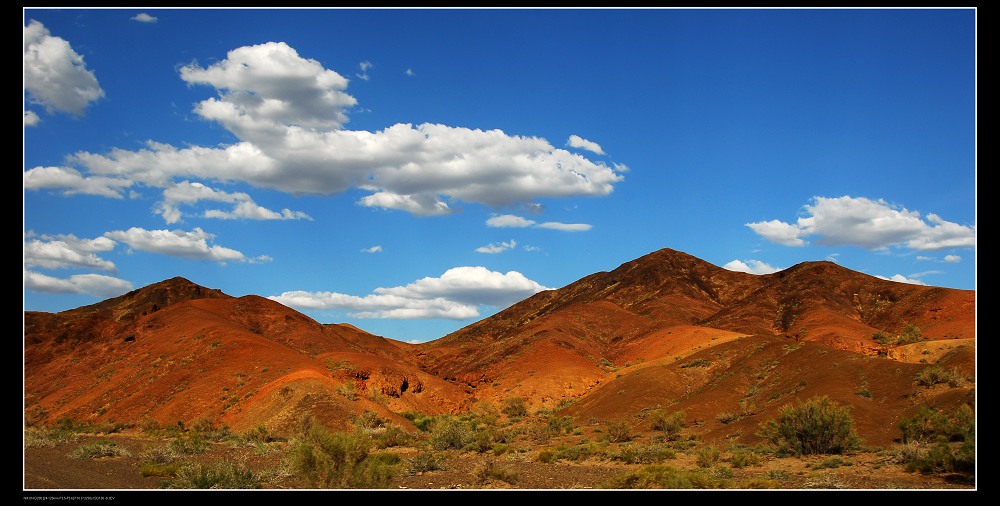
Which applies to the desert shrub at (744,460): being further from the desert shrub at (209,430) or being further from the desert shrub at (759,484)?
the desert shrub at (209,430)

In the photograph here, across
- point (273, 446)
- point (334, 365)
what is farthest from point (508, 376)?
point (273, 446)

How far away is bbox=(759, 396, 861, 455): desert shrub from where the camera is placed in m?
24.0

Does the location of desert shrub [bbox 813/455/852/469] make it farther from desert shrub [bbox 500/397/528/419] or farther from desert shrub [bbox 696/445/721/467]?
desert shrub [bbox 500/397/528/419]

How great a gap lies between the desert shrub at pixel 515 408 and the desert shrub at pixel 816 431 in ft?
109

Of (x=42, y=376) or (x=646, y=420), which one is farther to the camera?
(x=42, y=376)

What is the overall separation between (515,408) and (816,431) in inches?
1416

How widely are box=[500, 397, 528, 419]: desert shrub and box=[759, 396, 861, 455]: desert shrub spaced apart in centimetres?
3328

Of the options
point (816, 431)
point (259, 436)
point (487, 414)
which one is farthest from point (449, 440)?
point (487, 414)

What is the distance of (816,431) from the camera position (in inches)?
958

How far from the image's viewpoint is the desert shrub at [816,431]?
2402 centimetres

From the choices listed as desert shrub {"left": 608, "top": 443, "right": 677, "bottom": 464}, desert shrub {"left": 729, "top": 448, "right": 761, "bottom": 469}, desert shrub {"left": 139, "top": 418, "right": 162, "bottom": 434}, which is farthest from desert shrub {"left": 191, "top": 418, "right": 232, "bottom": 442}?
desert shrub {"left": 729, "top": 448, "right": 761, "bottom": 469}
